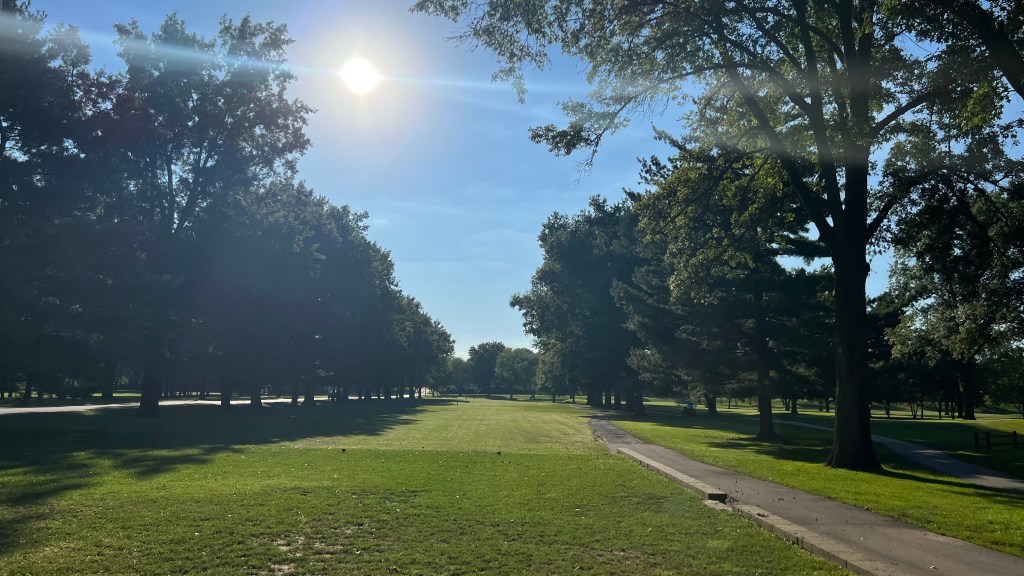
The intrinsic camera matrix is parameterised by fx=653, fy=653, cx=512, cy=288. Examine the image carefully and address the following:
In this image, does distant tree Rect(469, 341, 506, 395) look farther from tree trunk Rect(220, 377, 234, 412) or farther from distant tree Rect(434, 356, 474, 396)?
tree trunk Rect(220, 377, 234, 412)

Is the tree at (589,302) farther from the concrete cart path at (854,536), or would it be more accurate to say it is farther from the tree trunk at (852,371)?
the concrete cart path at (854,536)

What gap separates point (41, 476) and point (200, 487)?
190 inches

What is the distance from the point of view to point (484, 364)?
190000 mm

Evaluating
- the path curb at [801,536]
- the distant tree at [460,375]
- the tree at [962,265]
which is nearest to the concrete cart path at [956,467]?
the tree at [962,265]

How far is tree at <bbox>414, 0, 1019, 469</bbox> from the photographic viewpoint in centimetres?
1661

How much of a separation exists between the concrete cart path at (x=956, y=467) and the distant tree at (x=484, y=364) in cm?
16210

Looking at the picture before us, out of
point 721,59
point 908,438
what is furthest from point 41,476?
point 908,438

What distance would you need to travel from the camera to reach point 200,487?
42.8ft

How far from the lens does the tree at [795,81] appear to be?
654 inches

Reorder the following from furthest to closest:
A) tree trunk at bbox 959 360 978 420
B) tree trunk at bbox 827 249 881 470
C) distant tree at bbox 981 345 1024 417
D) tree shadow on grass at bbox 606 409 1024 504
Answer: tree trunk at bbox 959 360 978 420 < distant tree at bbox 981 345 1024 417 < tree trunk at bbox 827 249 881 470 < tree shadow on grass at bbox 606 409 1024 504

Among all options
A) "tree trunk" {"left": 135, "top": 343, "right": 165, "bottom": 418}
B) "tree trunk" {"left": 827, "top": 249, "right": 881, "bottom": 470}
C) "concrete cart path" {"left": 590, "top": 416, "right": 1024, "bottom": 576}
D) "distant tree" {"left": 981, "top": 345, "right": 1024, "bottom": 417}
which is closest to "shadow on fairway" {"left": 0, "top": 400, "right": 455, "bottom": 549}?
"tree trunk" {"left": 135, "top": 343, "right": 165, "bottom": 418}

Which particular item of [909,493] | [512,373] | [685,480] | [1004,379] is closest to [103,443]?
[685,480]

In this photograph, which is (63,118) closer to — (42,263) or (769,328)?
(42,263)

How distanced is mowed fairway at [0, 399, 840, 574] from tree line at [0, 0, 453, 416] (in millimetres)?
8007
